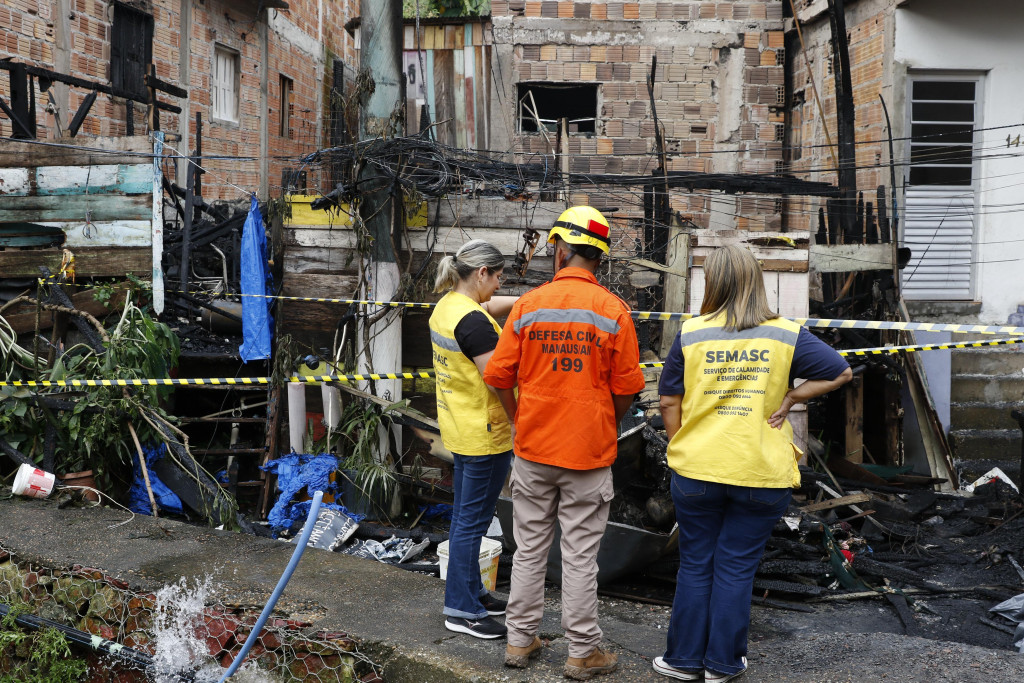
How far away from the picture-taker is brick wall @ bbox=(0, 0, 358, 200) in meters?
9.62

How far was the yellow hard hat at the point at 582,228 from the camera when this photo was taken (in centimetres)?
342

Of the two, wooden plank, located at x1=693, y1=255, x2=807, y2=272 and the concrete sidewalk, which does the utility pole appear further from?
wooden plank, located at x1=693, y1=255, x2=807, y2=272

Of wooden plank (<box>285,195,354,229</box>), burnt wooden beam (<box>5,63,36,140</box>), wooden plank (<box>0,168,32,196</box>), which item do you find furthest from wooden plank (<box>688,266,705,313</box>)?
burnt wooden beam (<box>5,63,36,140</box>)

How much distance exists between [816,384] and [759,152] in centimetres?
933

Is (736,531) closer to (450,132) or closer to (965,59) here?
(965,59)

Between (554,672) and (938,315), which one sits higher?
(938,315)

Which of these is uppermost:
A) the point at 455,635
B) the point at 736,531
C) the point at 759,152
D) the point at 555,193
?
the point at 759,152

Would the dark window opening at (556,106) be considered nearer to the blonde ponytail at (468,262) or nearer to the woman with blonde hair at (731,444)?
the blonde ponytail at (468,262)

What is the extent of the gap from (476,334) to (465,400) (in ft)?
1.04

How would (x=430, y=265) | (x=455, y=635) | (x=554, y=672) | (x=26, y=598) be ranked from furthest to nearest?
(x=430, y=265), (x=26, y=598), (x=455, y=635), (x=554, y=672)

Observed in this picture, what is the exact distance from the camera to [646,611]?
191 inches

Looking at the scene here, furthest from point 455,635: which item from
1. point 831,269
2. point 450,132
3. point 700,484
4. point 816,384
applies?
point 450,132

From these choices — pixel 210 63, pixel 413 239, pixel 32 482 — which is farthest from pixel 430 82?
pixel 32 482

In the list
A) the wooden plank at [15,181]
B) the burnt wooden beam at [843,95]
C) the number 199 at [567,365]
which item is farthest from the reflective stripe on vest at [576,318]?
the burnt wooden beam at [843,95]
